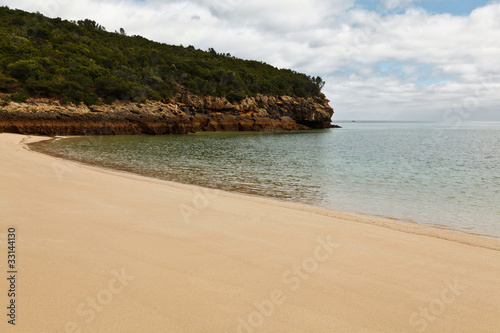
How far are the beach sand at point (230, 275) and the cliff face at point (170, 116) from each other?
39340 millimetres

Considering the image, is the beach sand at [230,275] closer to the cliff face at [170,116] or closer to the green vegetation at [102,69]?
the cliff face at [170,116]

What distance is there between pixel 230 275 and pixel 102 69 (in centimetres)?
6066

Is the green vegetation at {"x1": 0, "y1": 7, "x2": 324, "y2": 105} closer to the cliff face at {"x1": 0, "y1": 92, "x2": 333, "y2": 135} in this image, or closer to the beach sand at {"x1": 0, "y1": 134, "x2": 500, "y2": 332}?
the cliff face at {"x1": 0, "y1": 92, "x2": 333, "y2": 135}

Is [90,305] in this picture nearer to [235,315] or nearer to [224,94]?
[235,315]

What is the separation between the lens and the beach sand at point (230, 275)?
2.56 meters

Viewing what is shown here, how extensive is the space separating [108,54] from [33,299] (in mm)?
71532

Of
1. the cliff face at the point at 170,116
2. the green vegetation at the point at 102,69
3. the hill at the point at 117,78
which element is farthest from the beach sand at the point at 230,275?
the green vegetation at the point at 102,69

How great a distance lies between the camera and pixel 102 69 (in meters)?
54.2

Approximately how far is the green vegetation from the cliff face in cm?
208

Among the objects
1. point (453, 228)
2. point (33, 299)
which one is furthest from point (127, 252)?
point (453, 228)

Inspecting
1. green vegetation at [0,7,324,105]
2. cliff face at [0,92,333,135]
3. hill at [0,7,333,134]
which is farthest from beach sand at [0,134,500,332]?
green vegetation at [0,7,324,105]

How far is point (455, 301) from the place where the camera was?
3.16 meters

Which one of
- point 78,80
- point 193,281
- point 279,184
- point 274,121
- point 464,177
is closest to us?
point 193,281

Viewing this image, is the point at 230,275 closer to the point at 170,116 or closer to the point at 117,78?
the point at 170,116
